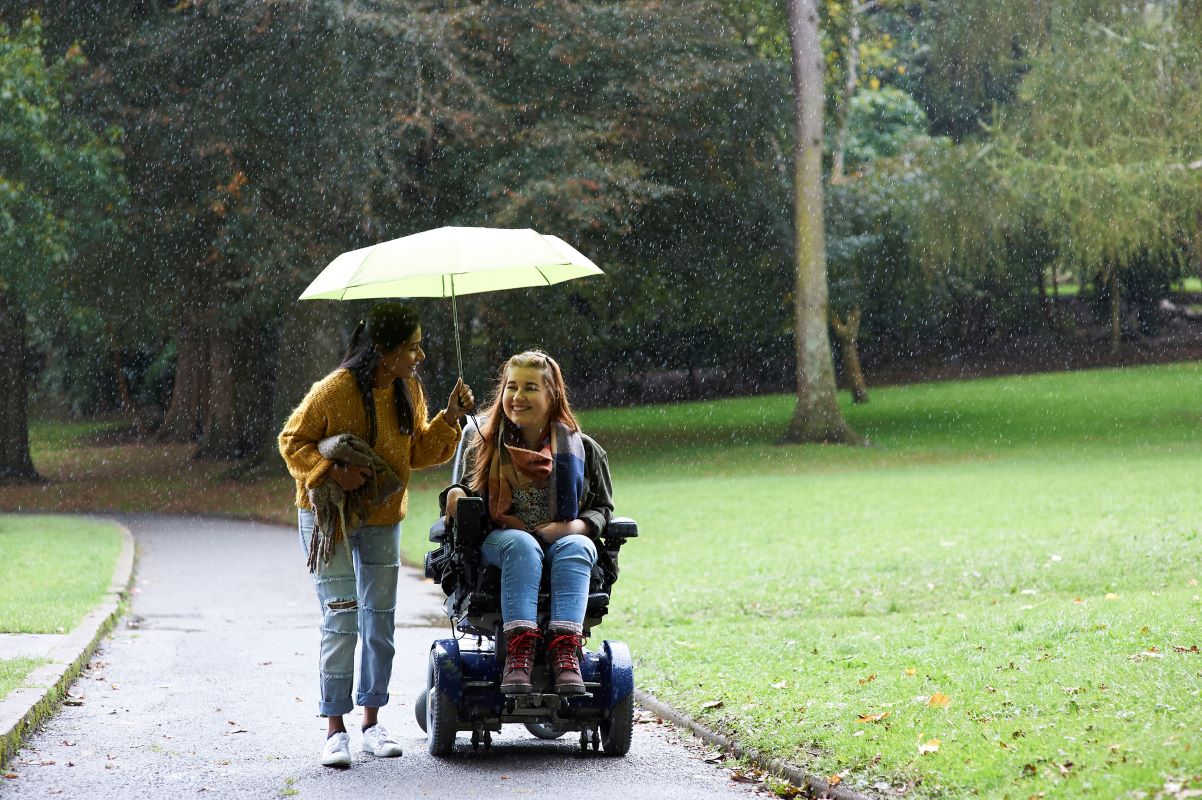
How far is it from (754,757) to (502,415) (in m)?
1.78

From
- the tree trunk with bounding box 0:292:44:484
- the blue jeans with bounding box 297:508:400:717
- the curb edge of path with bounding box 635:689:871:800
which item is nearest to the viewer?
the curb edge of path with bounding box 635:689:871:800

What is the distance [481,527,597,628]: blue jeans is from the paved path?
664 mm

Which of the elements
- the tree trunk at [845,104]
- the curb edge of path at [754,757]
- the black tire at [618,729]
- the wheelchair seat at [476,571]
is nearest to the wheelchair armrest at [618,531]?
the wheelchair seat at [476,571]

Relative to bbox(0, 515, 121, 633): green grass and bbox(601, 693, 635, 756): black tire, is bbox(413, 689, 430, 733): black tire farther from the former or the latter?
bbox(0, 515, 121, 633): green grass

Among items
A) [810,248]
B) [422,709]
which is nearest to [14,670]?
[422,709]

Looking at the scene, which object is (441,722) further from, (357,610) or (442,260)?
(442,260)

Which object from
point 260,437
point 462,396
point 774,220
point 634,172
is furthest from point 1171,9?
point 462,396

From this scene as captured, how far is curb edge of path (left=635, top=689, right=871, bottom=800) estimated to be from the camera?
557 centimetres

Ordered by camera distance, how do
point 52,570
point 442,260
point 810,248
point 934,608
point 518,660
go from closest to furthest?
point 518,660 → point 442,260 → point 934,608 → point 52,570 → point 810,248

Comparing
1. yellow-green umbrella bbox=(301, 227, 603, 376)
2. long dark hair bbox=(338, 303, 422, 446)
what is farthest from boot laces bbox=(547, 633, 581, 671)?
yellow-green umbrella bbox=(301, 227, 603, 376)

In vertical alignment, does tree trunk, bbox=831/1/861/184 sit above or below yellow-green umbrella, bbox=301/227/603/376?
above

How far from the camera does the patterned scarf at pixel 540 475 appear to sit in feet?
20.2

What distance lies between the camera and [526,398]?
20.5 feet

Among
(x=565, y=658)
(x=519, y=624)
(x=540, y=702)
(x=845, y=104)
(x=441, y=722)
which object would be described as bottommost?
(x=441, y=722)
